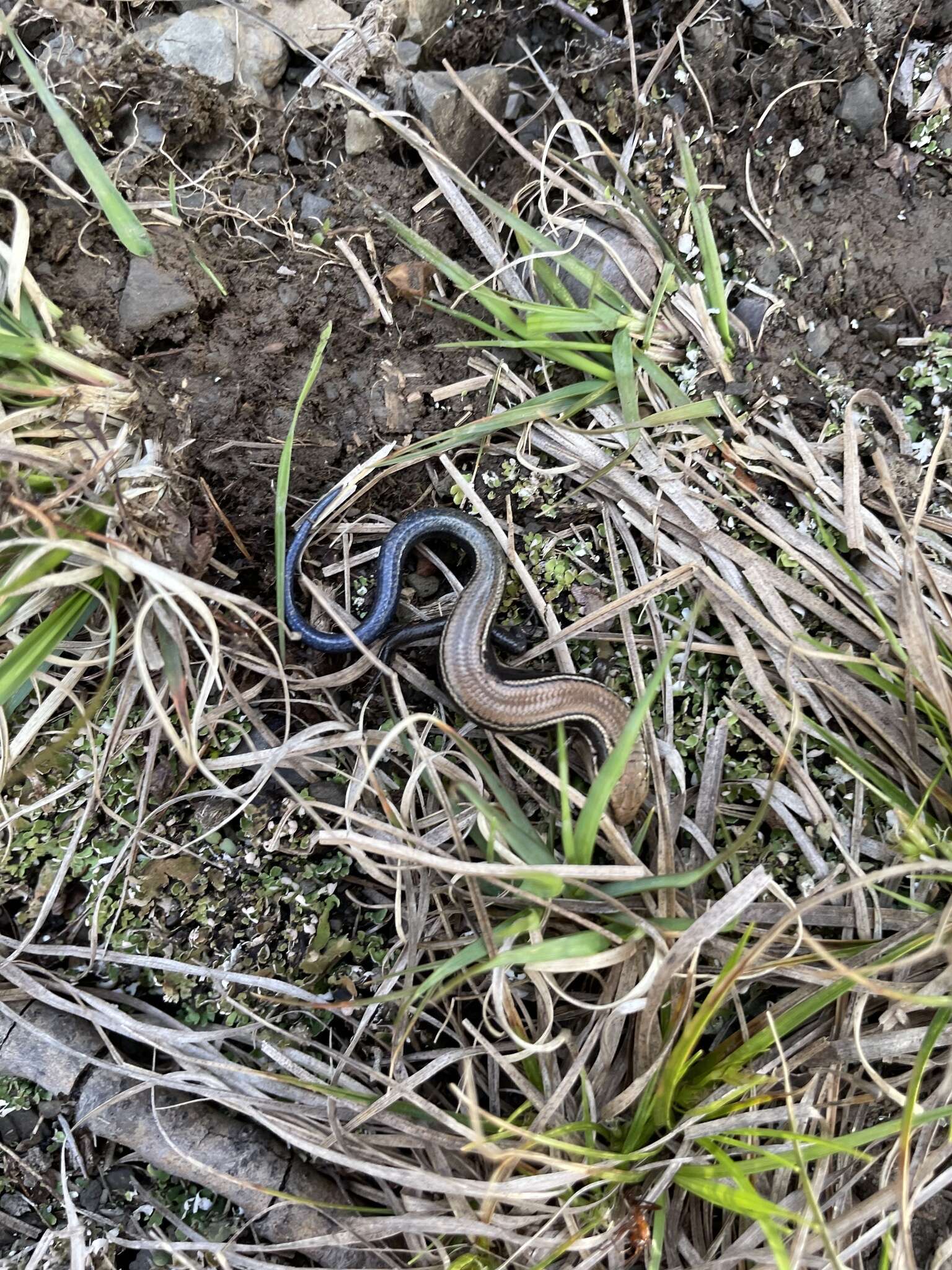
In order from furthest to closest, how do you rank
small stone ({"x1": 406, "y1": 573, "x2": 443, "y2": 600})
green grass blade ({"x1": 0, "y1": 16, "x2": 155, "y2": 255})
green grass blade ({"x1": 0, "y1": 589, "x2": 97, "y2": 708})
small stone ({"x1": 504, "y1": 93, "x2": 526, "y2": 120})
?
small stone ({"x1": 406, "y1": 573, "x2": 443, "y2": 600}), small stone ({"x1": 504, "y1": 93, "x2": 526, "y2": 120}), green grass blade ({"x1": 0, "y1": 16, "x2": 155, "y2": 255}), green grass blade ({"x1": 0, "y1": 589, "x2": 97, "y2": 708})

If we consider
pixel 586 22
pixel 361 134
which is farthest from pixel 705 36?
pixel 361 134

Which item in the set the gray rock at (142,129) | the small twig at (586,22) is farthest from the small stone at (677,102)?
the gray rock at (142,129)

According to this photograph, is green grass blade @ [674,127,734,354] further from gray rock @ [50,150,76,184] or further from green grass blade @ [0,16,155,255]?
gray rock @ [50,150,76,184]

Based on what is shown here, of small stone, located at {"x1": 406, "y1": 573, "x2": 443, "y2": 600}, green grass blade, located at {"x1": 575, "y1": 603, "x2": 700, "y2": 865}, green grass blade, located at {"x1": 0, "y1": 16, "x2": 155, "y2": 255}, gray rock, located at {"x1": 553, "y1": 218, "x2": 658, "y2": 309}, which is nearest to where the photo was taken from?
green grass blade, located at {"x1": 575, "y1": 603, "x2": 700, "y2": 865}

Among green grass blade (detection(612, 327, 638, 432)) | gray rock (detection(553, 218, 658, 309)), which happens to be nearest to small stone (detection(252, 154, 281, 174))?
gray rock (detection(553, 218, 658, 309))

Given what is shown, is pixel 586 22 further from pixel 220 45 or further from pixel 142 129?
pixel 142 129

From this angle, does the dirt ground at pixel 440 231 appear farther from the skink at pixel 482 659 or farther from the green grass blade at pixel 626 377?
the green grass blade at pixel 626 377

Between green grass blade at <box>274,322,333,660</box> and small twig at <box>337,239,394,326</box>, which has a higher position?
small twig at <box>337,239,394,326</box>
